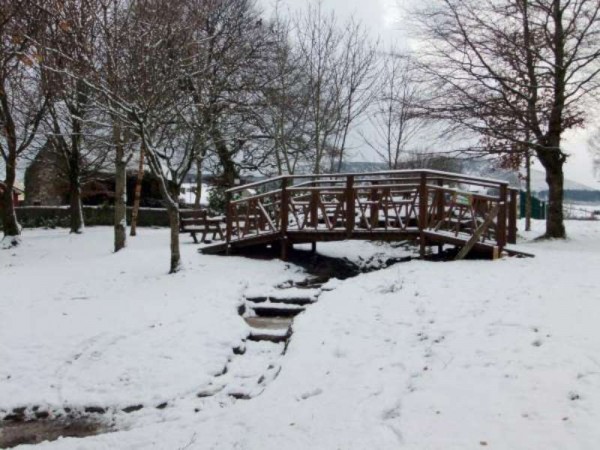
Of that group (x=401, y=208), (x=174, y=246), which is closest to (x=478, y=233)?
(x=401, y=208)

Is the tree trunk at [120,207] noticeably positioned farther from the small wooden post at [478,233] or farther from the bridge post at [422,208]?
the small wooden post at [478,233]

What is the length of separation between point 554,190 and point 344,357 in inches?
399

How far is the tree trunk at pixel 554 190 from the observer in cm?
1324

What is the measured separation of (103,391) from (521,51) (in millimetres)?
11985

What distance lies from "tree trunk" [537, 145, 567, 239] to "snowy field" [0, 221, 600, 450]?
421 cm

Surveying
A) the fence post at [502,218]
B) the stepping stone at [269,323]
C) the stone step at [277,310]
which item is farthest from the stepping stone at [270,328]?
the fence post at [502,218]

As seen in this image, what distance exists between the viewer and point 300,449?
12.1 ft

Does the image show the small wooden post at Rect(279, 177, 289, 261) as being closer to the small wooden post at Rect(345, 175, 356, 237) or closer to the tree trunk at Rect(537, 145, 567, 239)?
the small wooden post at Rect(345, 175, 356, 237)

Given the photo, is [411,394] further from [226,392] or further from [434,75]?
[434,75]

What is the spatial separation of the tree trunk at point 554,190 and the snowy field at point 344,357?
4212mm

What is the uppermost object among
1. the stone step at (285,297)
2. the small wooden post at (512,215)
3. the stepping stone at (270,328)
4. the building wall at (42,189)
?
the building wall at (42,189)

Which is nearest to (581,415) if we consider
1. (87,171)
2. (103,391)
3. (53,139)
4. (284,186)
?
(103,391)

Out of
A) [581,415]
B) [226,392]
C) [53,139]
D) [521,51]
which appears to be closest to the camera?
[581,415]

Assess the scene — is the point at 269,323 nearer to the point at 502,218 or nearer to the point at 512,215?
the point at 502,218
